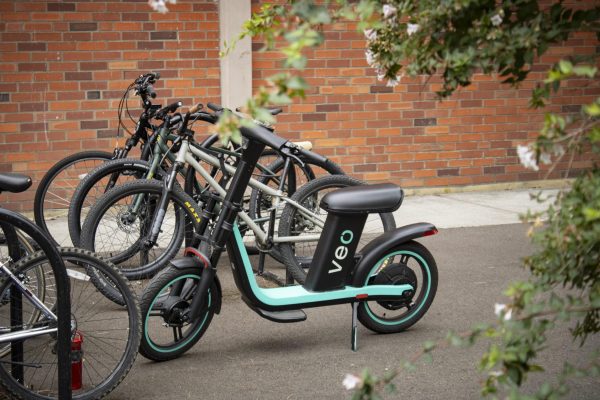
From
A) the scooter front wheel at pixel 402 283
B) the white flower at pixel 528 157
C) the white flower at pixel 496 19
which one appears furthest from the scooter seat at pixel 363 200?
the white flower at pixel 528 157

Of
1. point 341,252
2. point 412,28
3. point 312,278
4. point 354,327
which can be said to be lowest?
point 354,327

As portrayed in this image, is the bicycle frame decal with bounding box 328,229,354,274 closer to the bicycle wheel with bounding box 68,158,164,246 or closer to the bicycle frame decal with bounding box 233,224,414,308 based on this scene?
the bicycle frame decal with bounding box 233,224,414,308

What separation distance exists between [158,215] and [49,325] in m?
1.87

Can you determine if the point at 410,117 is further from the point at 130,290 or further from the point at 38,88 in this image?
the point at 130,290

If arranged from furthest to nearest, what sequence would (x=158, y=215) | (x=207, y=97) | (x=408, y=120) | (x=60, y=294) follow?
(x=408, y=120) → (x=207, y=97) → (x=158, y=215) → (x=60, y=294)

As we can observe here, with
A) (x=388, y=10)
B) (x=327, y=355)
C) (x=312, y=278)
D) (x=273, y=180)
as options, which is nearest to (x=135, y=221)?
(x=273, y=180)

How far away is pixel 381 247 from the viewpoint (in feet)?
17.1

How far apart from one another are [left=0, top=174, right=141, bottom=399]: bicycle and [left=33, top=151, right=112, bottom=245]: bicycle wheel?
1768mm

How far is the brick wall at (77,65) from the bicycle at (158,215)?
2649 millimetres

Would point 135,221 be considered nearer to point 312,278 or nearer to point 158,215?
point 158,215

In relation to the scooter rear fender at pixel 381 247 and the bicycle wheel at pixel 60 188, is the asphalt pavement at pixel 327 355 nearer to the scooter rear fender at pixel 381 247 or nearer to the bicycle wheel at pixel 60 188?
the scooter rear fender at pixel 381 247

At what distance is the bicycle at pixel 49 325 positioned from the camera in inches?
153

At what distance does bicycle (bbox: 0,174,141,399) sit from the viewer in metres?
3.88

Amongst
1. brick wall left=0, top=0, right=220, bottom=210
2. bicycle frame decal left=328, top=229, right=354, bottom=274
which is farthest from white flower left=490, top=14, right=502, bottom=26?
brick wall left=0, top=0, right=220, bottom=210
